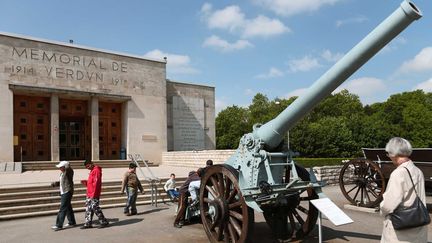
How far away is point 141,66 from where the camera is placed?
25.9 meters

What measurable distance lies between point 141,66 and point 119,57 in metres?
1.57

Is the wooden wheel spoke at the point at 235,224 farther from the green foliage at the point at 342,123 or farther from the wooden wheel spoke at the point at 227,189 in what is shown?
the green foliage at the point at 342,123

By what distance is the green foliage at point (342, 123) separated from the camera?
3275cm

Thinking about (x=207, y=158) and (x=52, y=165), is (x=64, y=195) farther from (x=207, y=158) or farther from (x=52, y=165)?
(x=52, y=165)

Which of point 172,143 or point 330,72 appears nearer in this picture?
point 330,72

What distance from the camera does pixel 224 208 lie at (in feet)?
21.0

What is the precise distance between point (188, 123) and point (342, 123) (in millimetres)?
15042

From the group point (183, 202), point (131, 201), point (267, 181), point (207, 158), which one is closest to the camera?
point (267, 181)

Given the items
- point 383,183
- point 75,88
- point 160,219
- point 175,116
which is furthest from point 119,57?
point 383,183

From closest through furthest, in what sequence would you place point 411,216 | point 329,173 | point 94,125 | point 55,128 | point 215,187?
point 411,216 → point 215,187 → point 329,173 → point 55,128 → point 94,125

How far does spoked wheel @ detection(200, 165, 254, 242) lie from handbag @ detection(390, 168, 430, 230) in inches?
108

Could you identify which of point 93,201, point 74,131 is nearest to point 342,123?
point 74,131

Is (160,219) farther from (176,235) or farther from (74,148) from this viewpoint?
(74,148)

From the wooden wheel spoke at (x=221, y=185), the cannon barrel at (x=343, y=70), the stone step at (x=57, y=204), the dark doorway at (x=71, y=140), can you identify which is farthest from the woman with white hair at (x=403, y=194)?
the dark doorway at (x=71, y=140)
